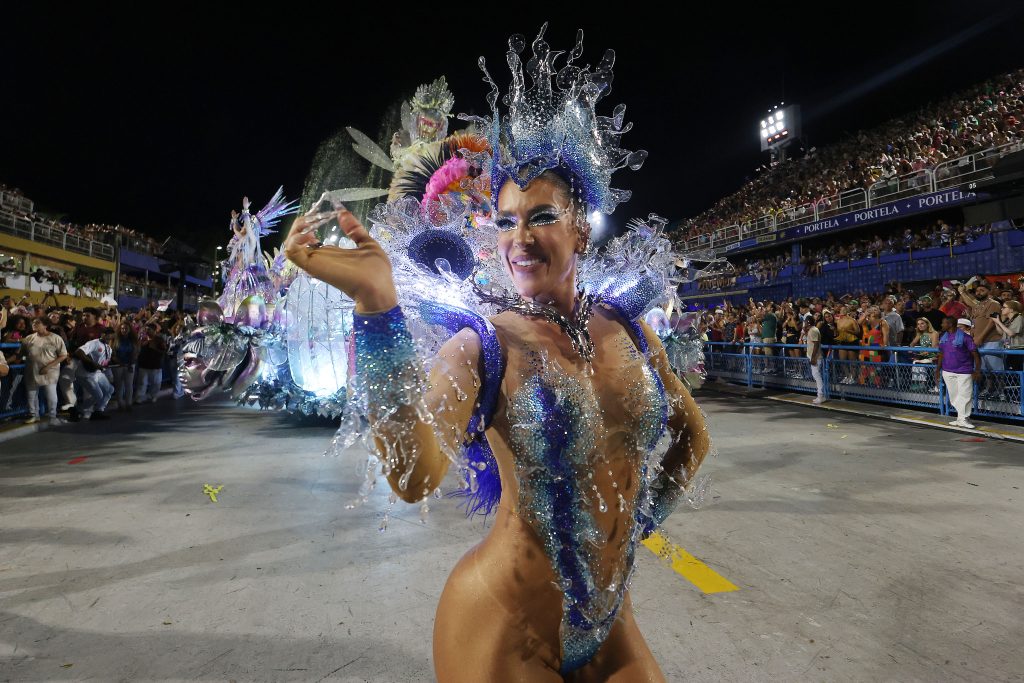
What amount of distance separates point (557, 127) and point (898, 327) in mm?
10887

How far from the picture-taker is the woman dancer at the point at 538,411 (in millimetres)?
981

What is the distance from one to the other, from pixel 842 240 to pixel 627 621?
25.1 meters

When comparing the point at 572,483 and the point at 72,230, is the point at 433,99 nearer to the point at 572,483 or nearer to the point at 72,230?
the point at 572,483

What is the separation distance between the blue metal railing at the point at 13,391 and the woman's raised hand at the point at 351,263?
29.5 ft

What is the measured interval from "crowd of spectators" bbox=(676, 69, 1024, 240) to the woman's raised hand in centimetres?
1925

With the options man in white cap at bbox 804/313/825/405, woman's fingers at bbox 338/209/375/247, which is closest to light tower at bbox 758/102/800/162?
man in white cap at bbox 804/313/825/405

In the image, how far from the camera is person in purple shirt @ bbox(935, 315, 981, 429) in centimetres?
745

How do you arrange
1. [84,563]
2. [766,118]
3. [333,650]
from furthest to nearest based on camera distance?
[766,118], [84,563], [333,650]

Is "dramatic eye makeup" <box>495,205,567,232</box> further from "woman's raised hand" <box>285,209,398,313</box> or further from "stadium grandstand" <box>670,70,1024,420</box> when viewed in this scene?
"stadium grandstand" <box>670,70,1024,420</box>

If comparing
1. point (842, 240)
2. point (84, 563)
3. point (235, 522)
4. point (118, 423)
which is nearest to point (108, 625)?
point (84, 563)

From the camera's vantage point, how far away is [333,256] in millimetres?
926

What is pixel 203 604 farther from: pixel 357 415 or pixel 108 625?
pixel 357 415

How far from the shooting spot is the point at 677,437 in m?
1.52

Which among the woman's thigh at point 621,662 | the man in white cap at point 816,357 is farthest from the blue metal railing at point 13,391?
the man in white cap at point 816,357
